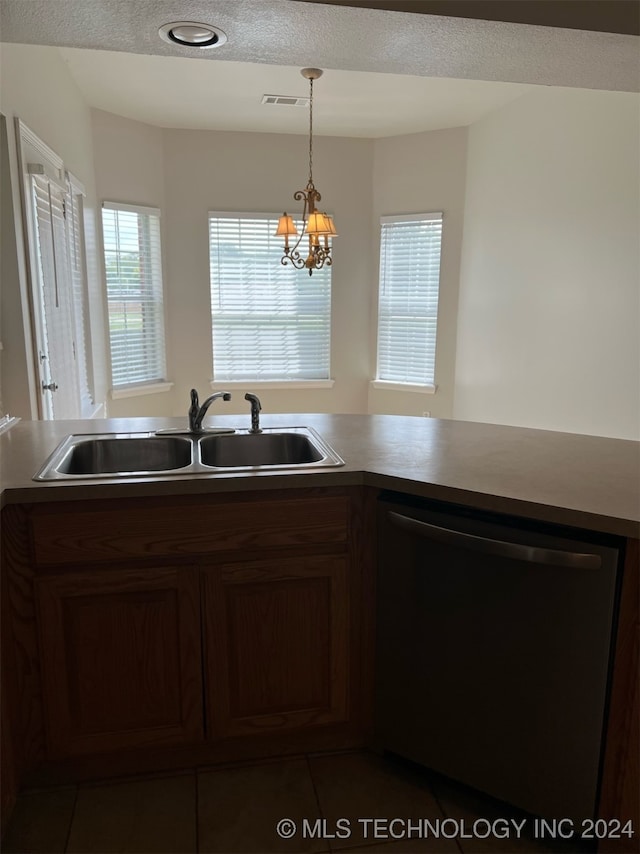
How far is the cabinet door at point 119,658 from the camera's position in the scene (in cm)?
166

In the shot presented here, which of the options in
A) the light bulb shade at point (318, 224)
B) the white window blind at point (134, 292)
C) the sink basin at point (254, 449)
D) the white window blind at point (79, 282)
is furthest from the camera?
the white window blind at point (134, 292)

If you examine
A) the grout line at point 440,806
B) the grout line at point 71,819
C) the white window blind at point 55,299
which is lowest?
the grout line at point 440,806

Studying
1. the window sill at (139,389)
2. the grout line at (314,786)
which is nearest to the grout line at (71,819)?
the grout line at (314,786)

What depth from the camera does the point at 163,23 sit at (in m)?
1.81

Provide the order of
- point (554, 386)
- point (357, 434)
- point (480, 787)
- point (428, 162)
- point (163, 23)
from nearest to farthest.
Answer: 1. point (480, 787)
2. point (163, 23)
3. point (357, 434)
4. point (554, 386)
5. point (428, 162)

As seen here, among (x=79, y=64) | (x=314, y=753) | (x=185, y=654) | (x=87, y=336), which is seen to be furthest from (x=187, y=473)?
(x=79, y=64)

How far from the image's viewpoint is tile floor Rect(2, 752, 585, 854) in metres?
1.60

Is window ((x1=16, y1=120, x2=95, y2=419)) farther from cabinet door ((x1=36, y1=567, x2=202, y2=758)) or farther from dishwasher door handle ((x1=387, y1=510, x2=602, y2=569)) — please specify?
dishwasher door handle ((x1=387, y1=510, x2=602, y2=569))

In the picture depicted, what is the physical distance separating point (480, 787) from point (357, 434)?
1.13 metres

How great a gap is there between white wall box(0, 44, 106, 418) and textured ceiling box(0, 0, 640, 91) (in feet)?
2.90

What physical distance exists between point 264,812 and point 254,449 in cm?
112

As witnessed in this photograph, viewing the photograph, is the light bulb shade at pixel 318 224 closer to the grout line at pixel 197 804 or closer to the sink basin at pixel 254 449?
the sink basin at pixel 254 449

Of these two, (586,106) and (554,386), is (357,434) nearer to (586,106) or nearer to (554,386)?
(554,386)

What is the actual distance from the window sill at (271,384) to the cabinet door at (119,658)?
4.02 m
